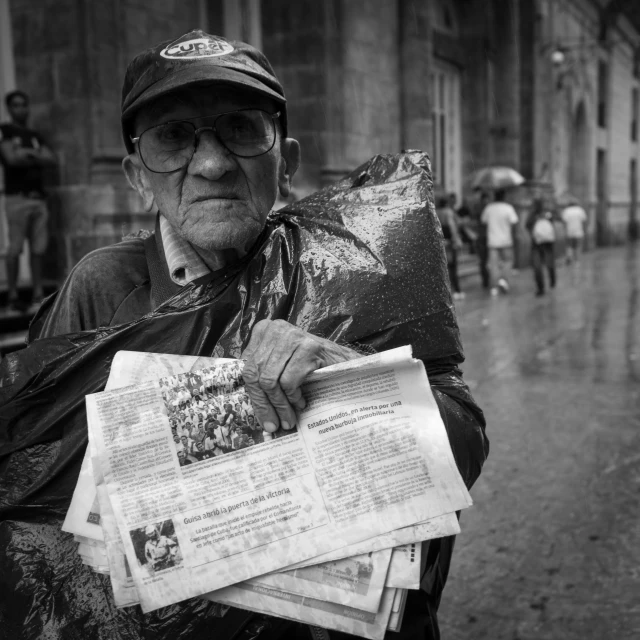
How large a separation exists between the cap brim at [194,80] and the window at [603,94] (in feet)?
90.2

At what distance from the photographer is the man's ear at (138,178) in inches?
63.6

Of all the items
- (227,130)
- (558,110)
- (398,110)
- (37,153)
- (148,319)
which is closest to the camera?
(148,319)

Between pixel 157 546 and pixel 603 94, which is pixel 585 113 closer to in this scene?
pixel 603 94

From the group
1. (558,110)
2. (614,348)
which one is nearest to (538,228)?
(614,348)

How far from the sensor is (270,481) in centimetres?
116

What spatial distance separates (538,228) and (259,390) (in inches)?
442

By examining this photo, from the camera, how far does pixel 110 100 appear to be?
7.15 meters

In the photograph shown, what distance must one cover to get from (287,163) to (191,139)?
0.31 m

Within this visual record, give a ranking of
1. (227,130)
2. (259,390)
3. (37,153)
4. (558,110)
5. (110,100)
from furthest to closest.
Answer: (558,110)
(110,100)
(37,153)
(227,130)
(259,390)

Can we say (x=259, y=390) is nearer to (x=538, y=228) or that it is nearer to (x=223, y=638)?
(x=223, y=638)

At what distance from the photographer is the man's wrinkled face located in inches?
56.1

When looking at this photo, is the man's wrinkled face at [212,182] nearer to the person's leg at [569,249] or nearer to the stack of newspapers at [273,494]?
the stack of newspapers at [273,494]

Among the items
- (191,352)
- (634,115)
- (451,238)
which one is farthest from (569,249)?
(191,352)

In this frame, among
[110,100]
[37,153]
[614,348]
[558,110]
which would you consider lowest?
[614,348]
